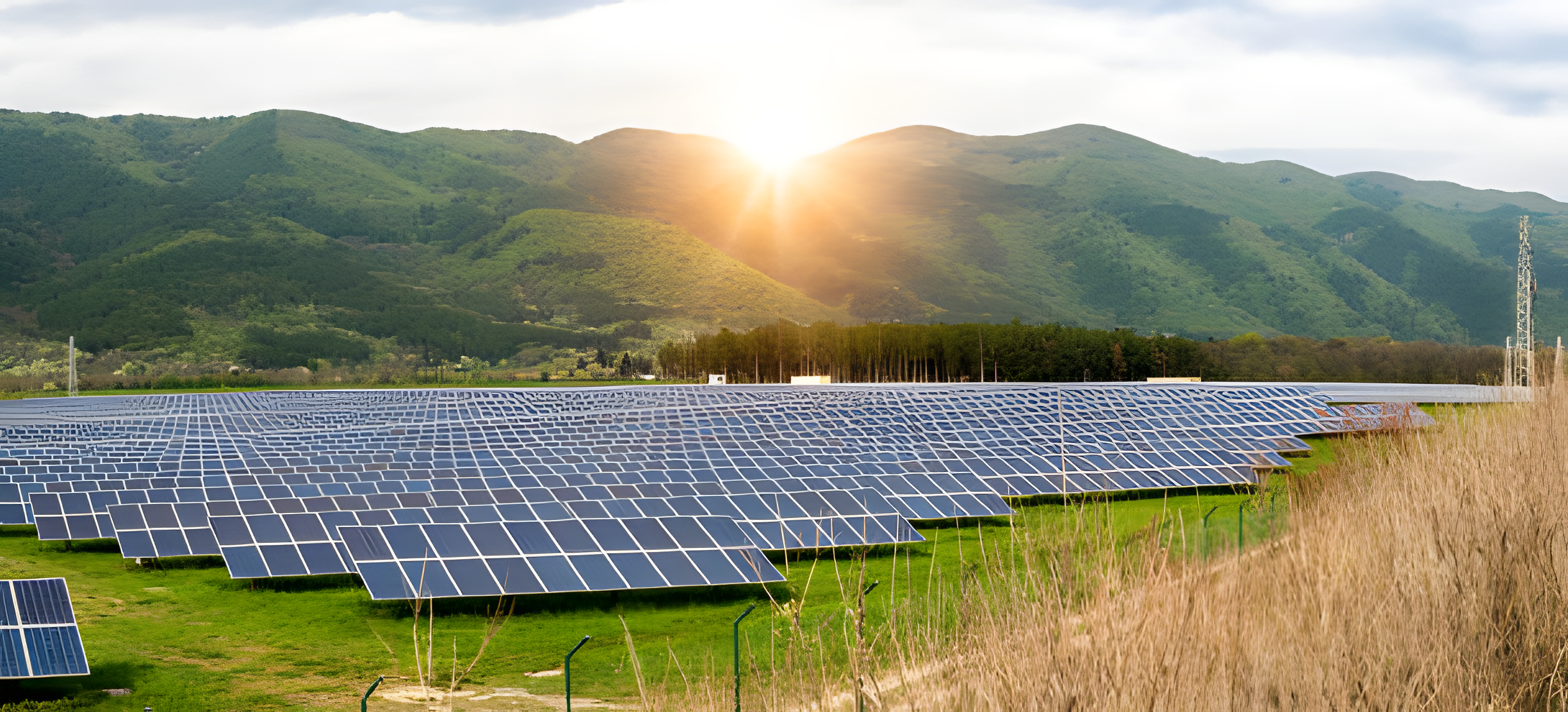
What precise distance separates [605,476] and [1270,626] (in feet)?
76.4

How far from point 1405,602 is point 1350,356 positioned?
119725mm

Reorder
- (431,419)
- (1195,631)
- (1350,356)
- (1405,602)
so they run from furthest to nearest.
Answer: (1350,356)
(431,419)
(1405,602)
(1195,631)

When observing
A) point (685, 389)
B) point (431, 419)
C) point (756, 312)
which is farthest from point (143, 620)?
point (756, 312)

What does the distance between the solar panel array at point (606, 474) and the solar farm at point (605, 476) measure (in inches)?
3.8

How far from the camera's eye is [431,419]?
5819 cm

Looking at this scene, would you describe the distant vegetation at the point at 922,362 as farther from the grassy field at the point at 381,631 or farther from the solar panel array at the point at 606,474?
the grassy field at the point at 381,631

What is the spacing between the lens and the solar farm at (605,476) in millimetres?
20609

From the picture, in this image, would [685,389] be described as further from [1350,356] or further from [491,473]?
[1350,356]

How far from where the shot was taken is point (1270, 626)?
8.97m

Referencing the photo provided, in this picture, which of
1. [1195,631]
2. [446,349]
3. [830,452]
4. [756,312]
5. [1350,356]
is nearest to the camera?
[1195,631]

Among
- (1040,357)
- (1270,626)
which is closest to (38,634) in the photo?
(1270,626)

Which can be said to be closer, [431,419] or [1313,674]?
[1313,674]

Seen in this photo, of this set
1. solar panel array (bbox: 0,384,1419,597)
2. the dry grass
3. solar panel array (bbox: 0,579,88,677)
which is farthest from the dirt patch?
solar panel array (bbox: 0,579,88,677)

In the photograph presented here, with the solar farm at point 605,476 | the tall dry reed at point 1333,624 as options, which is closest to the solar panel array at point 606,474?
the solar farm at point 605,476
